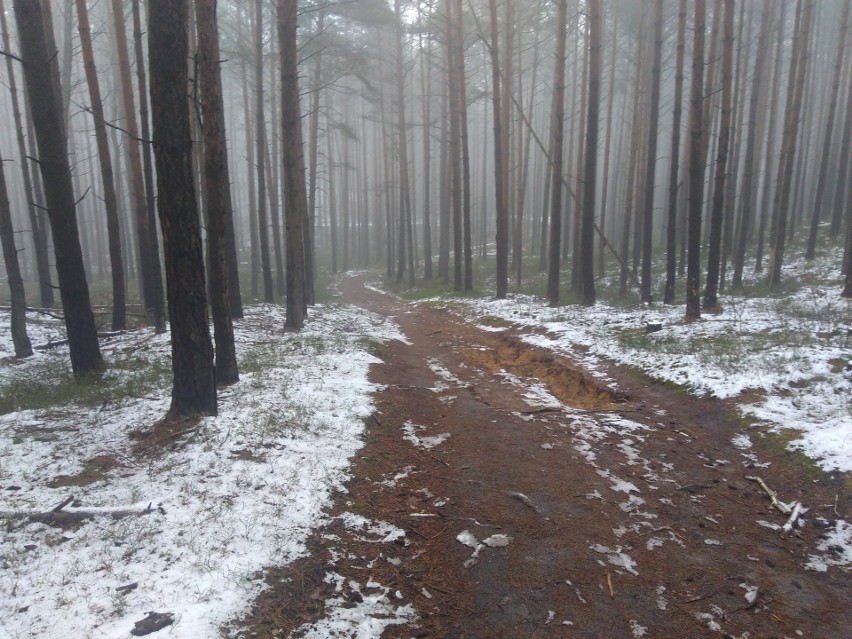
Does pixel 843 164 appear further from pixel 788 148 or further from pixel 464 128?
pixel 464 128

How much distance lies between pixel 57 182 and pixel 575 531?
892cm

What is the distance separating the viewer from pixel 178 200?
6.10 meters

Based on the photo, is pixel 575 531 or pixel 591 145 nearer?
pixel 575 531

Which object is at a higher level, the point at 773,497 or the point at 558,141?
the point at 558,141

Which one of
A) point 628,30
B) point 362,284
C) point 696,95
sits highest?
point 628,30

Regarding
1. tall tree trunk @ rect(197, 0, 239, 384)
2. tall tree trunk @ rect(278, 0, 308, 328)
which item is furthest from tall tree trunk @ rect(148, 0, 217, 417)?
tall tree trunk @ rect(278, 0, 308, 328)

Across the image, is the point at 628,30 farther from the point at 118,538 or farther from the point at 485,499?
the point at 118,538

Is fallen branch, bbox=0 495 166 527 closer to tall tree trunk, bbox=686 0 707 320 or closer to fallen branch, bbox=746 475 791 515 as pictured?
fallen branch, bbox=746 475 791 515

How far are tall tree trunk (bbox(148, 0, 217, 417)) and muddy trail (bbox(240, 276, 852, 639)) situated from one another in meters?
2.44

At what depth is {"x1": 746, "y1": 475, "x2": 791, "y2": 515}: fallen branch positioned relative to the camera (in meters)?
4.94

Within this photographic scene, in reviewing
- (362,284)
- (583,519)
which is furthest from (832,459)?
(362,284)

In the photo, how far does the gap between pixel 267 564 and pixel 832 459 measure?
5.65 meters

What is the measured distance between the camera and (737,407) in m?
7.06

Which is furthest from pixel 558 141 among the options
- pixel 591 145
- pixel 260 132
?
pixel 260 132
